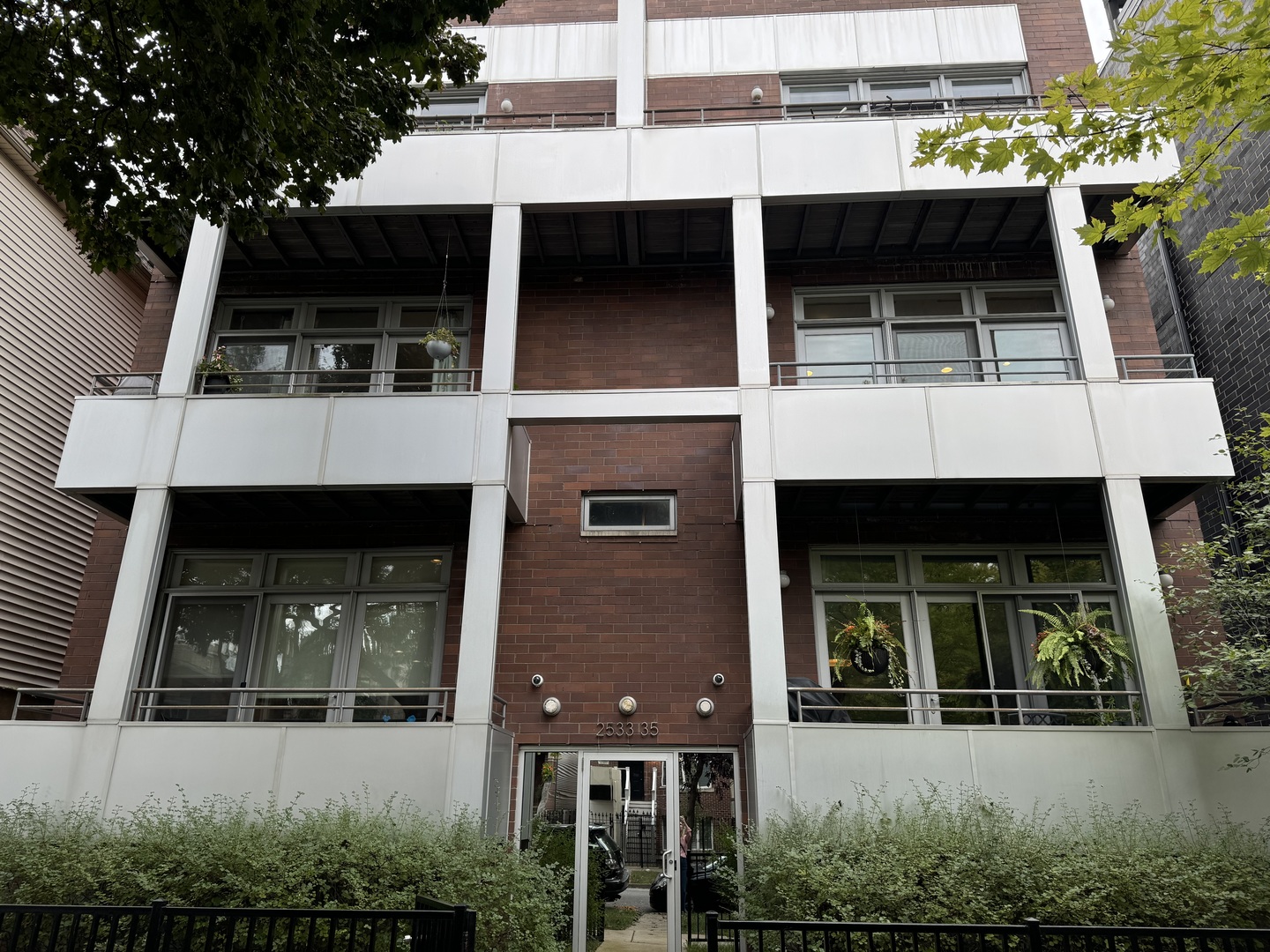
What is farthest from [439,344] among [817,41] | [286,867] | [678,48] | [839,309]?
[817,41]

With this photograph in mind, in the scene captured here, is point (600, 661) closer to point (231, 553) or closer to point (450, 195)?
point (231, 553)

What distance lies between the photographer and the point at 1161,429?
31.6 feet

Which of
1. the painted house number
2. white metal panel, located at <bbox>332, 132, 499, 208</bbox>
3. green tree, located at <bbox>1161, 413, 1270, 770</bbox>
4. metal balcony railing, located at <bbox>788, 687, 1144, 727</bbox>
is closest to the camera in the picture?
green tree, located at <bbox>1161, 413, 1270, 770</bbox>

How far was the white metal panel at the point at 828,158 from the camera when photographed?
10766 mm

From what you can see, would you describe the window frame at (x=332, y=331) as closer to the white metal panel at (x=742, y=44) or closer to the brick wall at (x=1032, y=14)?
the white metal panel at (x=742, y=44)

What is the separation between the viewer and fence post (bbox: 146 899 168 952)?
4.67 m

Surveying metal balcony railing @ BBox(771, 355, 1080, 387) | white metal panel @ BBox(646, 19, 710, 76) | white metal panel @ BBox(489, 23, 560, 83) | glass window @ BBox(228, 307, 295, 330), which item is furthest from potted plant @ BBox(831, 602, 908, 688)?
white metal panel @ BBox(489, 23, 560, 83)

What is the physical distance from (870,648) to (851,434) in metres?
2.49

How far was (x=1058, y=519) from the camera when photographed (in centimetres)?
1130

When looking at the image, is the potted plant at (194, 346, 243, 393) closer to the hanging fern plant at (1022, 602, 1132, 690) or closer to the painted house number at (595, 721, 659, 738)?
the painted house number at (595, 721, 659, 738)

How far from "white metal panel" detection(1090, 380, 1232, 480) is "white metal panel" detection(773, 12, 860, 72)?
678cm

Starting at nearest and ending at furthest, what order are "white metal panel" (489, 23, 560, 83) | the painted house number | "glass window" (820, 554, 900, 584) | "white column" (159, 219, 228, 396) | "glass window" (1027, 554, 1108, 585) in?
1. "white column" (159, 219, 228, 396)
2. the painted house number
3. "glass window" (1027, 554, 1108, 585)
4. "glass window" (820, 554, 900, 584)
5. "white metal panel" (489, 23, 560, 83)

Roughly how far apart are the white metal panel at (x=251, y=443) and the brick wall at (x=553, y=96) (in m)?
6.10

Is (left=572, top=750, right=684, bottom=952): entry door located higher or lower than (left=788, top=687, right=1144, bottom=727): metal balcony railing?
lower
